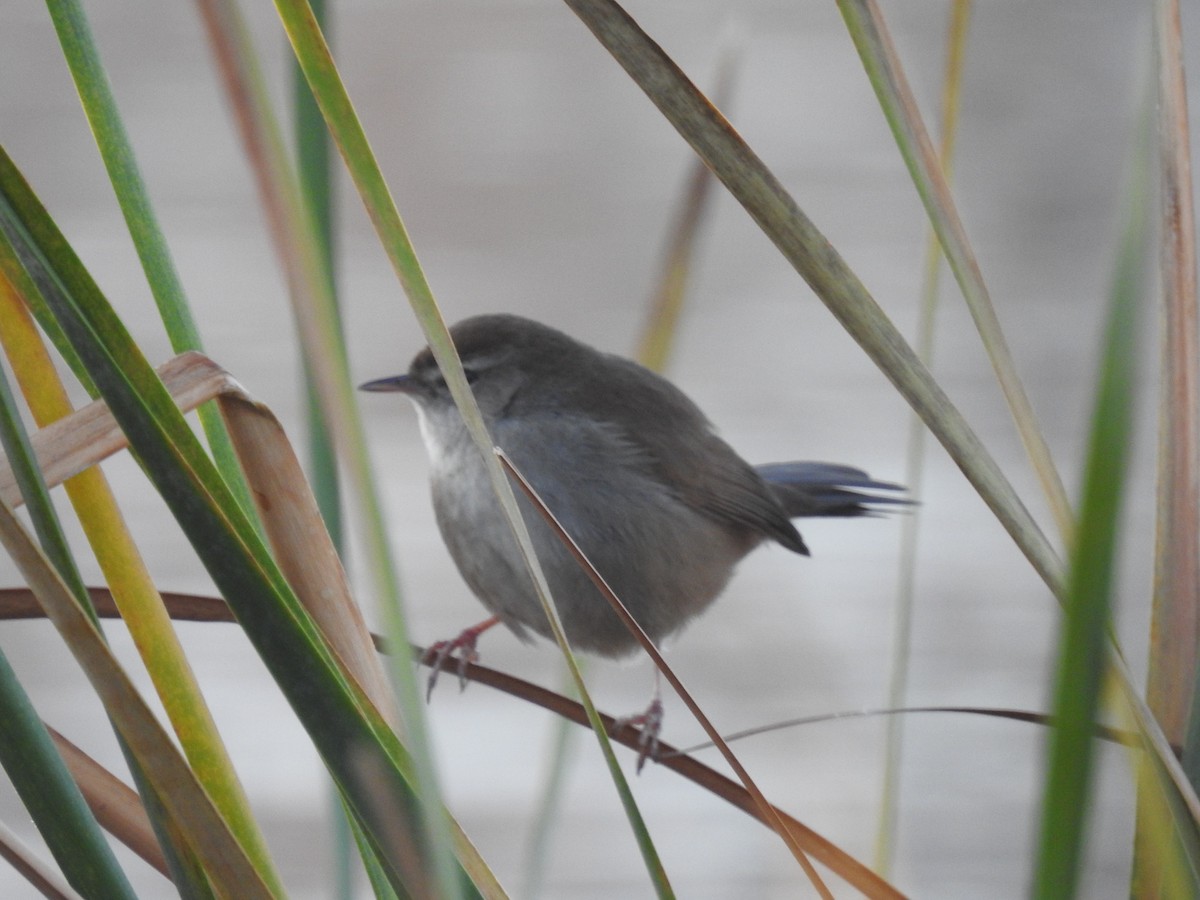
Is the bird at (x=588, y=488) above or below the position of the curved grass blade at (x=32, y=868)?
above

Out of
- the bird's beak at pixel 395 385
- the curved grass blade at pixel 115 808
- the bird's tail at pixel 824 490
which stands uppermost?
the bird's beak at pixel 395 385

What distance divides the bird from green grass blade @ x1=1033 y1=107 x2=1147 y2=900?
1388 mm

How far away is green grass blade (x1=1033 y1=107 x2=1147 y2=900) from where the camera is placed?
516mm

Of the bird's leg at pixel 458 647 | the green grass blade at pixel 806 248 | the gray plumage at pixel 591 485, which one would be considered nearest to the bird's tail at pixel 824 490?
the gray plumage at pixel 591 485

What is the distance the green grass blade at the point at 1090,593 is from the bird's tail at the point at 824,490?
6.47ft

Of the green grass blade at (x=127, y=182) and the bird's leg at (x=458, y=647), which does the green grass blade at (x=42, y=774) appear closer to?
the green grass blade at (x=127, y=182)

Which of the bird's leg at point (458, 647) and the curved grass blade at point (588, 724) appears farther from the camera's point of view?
the bird's leg at point (458, 647)

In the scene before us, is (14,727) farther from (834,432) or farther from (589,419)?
(834,432)

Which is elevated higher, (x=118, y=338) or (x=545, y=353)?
(x=545, y=353)

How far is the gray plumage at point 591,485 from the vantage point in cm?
203

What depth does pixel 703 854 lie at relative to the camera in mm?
2961

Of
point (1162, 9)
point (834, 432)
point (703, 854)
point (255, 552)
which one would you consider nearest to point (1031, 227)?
point (834, 432)

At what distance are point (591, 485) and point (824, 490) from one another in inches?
23.5

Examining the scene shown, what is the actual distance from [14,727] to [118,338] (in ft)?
0.70
